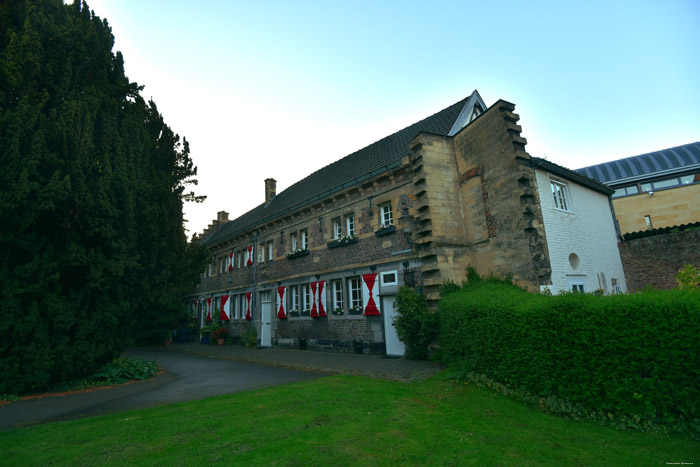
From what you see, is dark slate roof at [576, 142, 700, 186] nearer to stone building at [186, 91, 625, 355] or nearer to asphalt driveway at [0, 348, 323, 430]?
stone building at [186, 91, 625, 355]

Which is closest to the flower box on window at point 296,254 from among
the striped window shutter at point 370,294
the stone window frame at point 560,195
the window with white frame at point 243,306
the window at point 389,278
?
the striped window shutter at point 370,294

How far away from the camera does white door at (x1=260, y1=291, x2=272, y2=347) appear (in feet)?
60.8

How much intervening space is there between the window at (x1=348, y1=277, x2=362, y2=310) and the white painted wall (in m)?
6.91

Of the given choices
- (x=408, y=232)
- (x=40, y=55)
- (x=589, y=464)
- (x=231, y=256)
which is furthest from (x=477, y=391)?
(x=231, y=256)

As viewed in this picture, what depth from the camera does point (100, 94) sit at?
31.3ft

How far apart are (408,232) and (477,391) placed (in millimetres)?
6096

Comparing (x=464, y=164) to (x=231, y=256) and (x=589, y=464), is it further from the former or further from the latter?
(x=231, y=256)

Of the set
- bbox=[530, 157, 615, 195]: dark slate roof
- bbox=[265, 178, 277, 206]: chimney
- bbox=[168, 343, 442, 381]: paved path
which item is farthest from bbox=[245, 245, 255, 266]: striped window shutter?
bbox=[530, 157, 615, 195]: dark slate roof

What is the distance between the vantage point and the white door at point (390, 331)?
1221 cm

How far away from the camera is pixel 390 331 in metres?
12.6

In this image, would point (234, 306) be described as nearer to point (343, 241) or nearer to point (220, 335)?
point (220, 335)

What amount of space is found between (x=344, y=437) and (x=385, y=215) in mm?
9766

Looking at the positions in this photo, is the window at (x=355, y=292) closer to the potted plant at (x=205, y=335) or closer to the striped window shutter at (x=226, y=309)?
the striped window shutter at (x=226, y=309)

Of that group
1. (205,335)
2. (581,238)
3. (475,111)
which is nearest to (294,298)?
(205,335)
